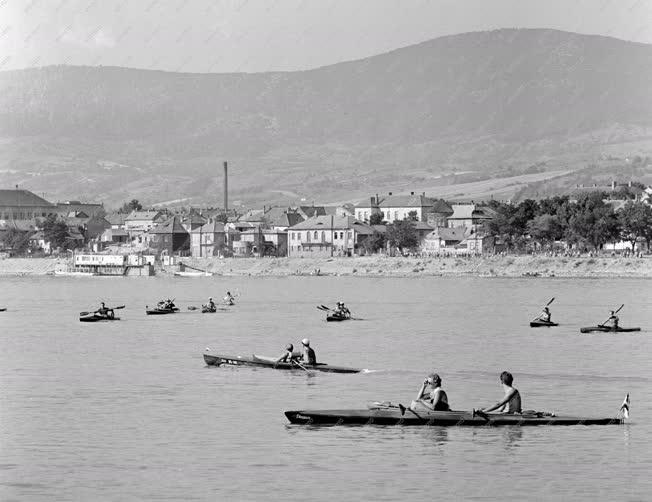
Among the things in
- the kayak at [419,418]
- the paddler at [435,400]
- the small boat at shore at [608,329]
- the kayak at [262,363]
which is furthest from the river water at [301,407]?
the paddler at [435,400]

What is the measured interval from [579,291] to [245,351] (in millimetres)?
82935

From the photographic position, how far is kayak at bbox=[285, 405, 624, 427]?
A: 42438 mm

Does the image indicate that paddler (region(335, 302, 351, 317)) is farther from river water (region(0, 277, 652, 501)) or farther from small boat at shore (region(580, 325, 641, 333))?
small boat at shore (region(580, 325, 641, 333))

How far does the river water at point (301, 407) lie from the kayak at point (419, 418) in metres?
0.39

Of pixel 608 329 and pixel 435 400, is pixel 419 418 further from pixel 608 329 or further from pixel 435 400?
pixel 608 329

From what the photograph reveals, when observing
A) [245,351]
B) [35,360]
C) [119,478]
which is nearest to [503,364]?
[245,351]

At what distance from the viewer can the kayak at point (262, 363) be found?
58719mm

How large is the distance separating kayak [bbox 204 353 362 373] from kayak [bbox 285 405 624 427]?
568 inches

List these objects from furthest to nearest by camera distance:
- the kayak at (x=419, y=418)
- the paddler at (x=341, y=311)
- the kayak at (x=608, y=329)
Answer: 1. the paddler at (x=341, y=311)
2. the kayak at (x=608, y=329)
3. the kayak at (x=419, y=418)

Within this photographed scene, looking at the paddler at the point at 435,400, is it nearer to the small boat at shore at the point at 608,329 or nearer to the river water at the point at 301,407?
the river water at the point at 301,407

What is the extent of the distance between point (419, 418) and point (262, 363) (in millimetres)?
19431

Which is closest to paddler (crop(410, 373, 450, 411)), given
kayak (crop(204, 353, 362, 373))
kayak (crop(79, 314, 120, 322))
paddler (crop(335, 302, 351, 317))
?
kayak (crop(204, 353, 362, 373))

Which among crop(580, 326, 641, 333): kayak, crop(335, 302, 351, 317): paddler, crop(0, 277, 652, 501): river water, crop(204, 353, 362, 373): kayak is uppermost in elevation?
crop(335, 302, 351, 317): paddler

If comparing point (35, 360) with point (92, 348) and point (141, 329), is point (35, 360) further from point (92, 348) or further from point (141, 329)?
point (141, 329)
